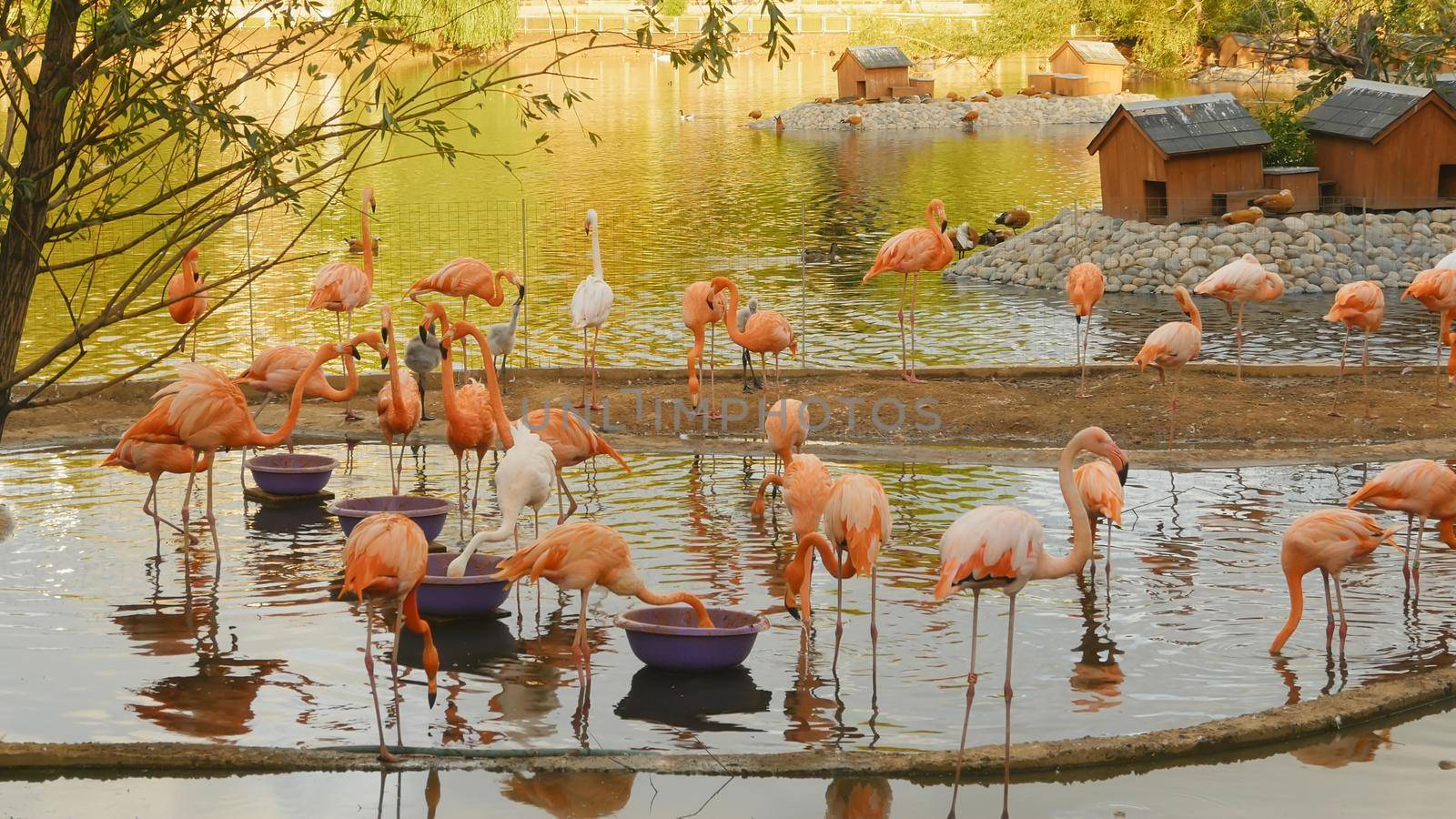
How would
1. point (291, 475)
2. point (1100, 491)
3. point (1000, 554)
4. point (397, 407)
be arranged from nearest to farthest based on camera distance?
point (1000, 554) < point (1100, 491) < point (397, 407) < point (291, 475)

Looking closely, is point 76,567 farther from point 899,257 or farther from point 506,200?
point 506,200

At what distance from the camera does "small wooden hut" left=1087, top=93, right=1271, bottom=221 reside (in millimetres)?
23734

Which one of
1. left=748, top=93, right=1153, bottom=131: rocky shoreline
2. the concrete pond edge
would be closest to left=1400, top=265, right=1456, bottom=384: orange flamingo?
the concrete pond edge

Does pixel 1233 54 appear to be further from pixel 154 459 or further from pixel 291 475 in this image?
pixel 154 459

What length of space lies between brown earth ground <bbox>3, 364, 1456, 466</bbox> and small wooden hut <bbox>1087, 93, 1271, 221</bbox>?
340 inches

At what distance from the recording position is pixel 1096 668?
8.18 m

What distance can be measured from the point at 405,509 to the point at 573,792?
4010 millimetres

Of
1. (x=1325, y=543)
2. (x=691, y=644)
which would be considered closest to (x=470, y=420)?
(x=691, y=644)

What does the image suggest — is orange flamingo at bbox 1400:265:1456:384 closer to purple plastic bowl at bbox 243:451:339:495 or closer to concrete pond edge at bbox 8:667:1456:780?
concrete pond edge at bbox 8:667:1456:780

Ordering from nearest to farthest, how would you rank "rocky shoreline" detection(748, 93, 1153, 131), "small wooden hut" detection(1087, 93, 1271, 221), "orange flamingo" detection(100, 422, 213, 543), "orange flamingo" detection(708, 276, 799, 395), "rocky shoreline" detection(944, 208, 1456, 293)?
"orange flamingo" detection(100, 422, 213, 543) < "orange flamingo" detection(708, 276, 799, 395) < "rocky shoreline" detection(944, 208, 1456, 293) < "small wooden hut" detection(1087, 93, 1271, 221) < "rocky shoreline" detection(748, 93, 1153, 131)

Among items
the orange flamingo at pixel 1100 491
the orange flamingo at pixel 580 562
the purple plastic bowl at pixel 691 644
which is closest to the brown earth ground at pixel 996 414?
the orange flamingo at pixel 1100 491

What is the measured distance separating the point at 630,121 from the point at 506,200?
23.7m

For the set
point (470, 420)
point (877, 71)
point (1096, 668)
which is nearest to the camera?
point (1096, 668)

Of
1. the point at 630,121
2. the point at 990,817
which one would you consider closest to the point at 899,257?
the point at 990,817
